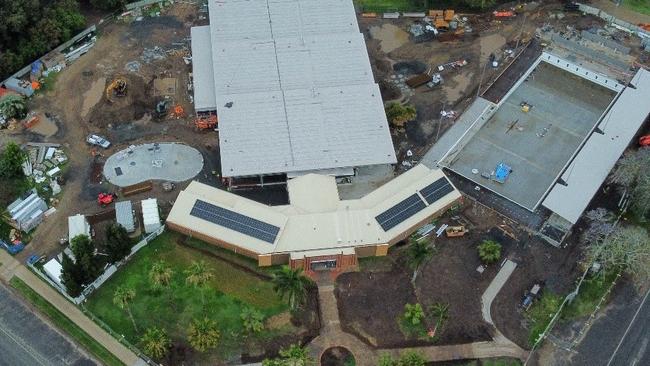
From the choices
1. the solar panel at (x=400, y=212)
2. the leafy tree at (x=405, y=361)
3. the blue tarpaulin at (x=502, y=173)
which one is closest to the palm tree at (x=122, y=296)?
the leafy tree at (x=405, y=361)

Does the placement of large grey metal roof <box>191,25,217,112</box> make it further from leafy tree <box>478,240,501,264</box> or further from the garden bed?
leafy tree <box>478,240,501,264</box>

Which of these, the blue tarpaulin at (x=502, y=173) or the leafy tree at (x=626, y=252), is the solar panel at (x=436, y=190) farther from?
the leafy tree at (x=626, y=252)

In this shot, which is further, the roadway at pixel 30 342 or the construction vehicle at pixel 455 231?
the construction vehicle at pixel 455 231

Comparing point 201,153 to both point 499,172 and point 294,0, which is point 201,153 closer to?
point 294,0

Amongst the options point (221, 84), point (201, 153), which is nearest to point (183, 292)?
point (201, 153)

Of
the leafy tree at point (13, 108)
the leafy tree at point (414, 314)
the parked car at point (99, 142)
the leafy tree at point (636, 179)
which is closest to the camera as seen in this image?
the leafy tree at point (414, 314)

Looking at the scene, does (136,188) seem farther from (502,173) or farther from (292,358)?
(502,173)
